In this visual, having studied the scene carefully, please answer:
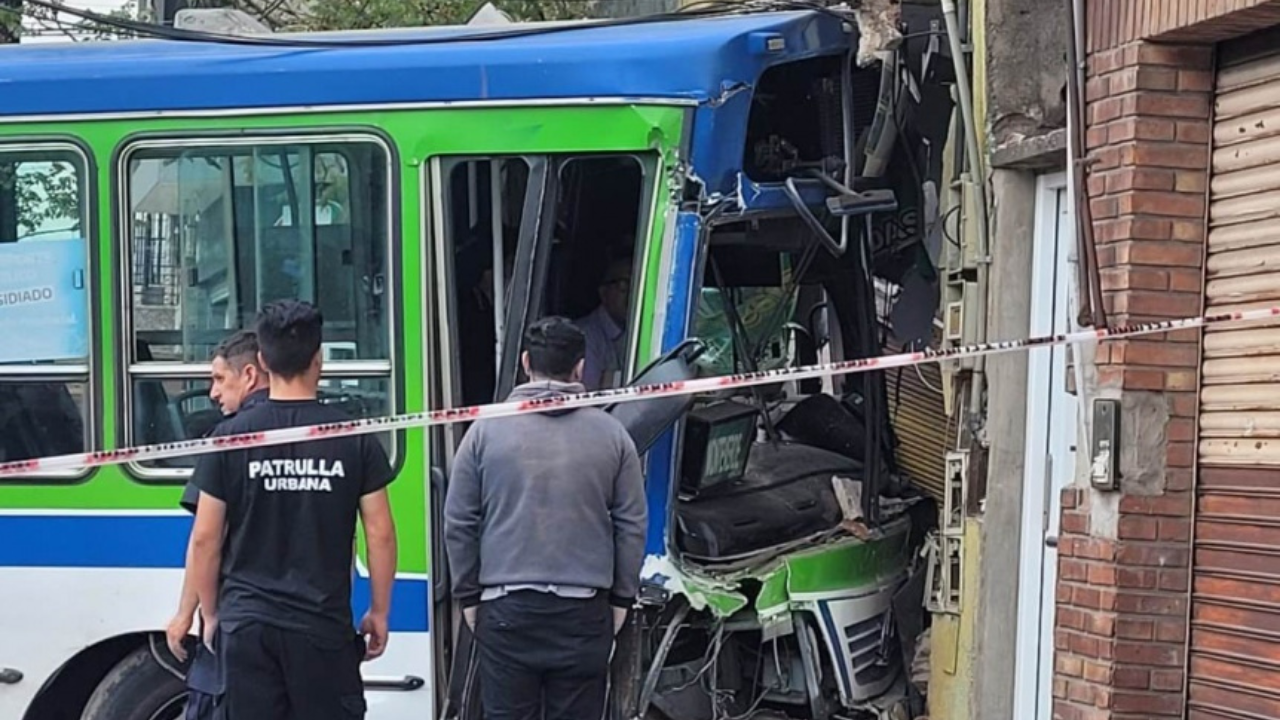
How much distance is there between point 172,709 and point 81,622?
0.44 m

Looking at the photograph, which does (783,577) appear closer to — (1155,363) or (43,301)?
(1155,363)

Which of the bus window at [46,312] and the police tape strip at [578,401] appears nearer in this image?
the police tape strip at [578,401]

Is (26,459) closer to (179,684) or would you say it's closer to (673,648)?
(179,684)

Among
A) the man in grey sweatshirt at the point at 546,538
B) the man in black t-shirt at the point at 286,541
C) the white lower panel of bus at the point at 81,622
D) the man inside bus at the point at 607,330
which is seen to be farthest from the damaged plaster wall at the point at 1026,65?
the white lower panel of bus at the point at 81,622

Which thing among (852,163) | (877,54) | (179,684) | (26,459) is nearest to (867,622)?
(852,163)

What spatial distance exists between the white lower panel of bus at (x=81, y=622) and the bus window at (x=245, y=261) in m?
0.42

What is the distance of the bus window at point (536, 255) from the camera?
5.09 m

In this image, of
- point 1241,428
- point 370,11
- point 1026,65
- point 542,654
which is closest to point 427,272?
point 542,654

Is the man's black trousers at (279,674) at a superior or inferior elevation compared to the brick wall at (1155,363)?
inferior

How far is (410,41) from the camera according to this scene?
545 centimetres

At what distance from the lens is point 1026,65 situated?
16.9 feet

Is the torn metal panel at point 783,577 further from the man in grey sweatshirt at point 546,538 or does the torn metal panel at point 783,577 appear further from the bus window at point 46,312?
the bus window at point 46,312

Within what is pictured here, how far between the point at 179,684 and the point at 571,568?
5.46 feet

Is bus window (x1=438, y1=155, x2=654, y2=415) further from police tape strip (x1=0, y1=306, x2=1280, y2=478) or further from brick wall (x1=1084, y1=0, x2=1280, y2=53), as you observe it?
brick wall (x1=1084, y1=0, x2=1280, y2=53)
